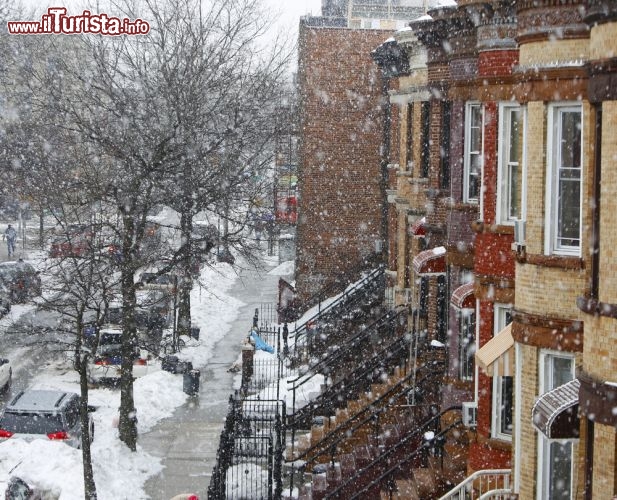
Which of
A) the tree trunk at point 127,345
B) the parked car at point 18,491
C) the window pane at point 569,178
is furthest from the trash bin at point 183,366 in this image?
Result: the window pane at point 569,178

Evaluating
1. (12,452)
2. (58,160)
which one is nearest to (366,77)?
(58,160)

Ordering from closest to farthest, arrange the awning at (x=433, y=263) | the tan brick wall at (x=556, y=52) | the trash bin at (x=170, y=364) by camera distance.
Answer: the tan brick wall at (x=556, y=52), the awning at (x=433, y=263), the trash bin at (x=170, y=364)

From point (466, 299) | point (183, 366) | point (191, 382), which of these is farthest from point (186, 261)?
point (466, 299)

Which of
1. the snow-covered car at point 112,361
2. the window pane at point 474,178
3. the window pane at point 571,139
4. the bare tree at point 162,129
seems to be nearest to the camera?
the window pane at point 571,139

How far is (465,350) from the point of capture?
50.7 feet

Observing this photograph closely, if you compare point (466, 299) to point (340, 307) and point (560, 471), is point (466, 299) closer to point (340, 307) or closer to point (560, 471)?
point (560, 471)

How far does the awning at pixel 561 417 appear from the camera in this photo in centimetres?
823

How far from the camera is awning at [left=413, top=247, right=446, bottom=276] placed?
16469mm

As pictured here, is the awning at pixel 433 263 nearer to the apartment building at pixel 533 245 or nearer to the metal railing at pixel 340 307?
the apartment building at pixel 533 245

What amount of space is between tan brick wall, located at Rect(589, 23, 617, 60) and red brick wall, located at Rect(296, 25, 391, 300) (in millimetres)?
26032

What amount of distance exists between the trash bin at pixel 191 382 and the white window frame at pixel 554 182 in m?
16.9

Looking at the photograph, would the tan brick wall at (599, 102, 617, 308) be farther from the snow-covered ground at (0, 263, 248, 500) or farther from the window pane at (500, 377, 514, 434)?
the snow-covered ground at (0, 263, 248, 500)

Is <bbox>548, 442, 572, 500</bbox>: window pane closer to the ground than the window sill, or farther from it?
Result: closer to the ground

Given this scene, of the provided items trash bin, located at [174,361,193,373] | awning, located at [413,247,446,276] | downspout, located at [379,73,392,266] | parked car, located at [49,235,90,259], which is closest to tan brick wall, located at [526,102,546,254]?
awning, located at [413,247,446,276]
